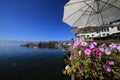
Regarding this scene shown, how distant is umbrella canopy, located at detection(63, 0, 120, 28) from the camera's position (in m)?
4.70

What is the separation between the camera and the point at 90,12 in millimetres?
5543


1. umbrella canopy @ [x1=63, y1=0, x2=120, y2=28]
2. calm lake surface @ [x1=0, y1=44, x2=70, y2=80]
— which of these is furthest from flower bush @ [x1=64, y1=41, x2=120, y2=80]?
calm lake surface @ [x1=0, y1=44, x2=70, y2=80]

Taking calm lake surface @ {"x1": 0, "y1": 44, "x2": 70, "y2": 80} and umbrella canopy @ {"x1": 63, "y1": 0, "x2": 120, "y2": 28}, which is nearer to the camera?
umbrella canopy @ {"x1": 63, "y1": 0, "x2": 120, "y2": 28}

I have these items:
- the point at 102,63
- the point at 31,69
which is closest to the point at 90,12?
the point at 102,63

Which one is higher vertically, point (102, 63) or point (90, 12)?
point (90, 12)

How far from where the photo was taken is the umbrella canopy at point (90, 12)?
4695mm

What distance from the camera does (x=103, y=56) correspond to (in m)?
2.40

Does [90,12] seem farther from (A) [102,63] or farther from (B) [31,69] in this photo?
(B) [31,69]

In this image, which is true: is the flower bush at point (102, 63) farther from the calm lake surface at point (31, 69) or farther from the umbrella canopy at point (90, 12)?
the calm lake surface at point (31, 69)

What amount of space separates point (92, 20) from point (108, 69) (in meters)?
4.21

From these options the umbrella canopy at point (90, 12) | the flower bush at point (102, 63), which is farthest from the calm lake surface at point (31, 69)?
the flower bush at point (102, 63)

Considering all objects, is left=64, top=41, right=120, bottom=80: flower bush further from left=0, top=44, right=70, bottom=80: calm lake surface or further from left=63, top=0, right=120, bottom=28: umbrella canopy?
left=0, top=44, right=70, bottom=80: calm lake surface

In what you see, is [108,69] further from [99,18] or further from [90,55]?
[99,18]

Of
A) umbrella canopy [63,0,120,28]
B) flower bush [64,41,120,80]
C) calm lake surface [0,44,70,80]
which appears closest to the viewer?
flower bush [64,41,120,80]
